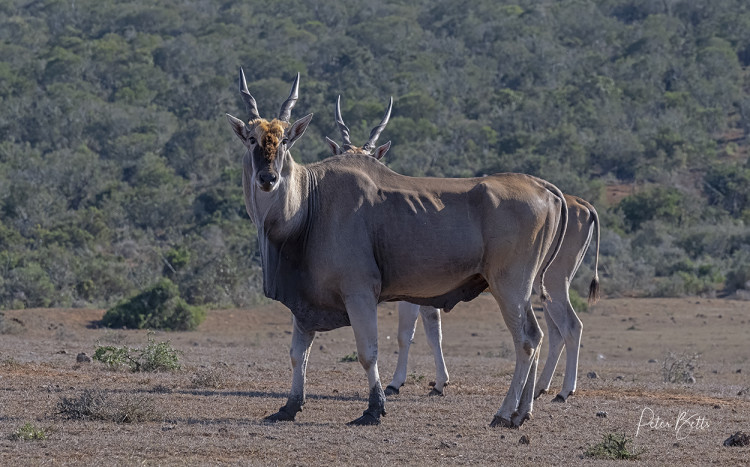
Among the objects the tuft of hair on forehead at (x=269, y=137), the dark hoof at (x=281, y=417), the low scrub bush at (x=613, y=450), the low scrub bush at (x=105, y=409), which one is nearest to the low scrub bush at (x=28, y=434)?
the low scrub bush at (x=105, y=409)

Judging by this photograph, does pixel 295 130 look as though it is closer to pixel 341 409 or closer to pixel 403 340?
pixel 341 409

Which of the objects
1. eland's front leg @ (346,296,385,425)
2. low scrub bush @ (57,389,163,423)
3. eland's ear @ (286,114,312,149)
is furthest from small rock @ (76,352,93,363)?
eland's ear @ (286,114,312,149)

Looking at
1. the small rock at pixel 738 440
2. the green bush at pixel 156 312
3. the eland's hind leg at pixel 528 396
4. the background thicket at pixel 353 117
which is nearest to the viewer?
the small rock at pixel 738 440

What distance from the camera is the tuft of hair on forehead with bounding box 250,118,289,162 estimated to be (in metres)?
9.92

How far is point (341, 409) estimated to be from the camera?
1130 cm

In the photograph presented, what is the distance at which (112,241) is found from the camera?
3956 cm

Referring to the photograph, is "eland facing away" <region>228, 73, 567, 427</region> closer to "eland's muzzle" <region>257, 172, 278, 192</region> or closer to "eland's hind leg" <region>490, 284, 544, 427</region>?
"eland's hind leg" <region>490, 284, 544, 427</region>

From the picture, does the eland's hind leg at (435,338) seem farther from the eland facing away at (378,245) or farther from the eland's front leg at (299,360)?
the eland's front leg at (299,360)

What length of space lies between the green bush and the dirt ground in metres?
1.97

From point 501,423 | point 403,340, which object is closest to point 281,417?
point 501,423

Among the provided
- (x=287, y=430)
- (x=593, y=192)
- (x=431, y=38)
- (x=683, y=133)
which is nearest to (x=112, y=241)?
(x=593, y=192)

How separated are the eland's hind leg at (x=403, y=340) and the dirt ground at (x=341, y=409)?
0.39 meters

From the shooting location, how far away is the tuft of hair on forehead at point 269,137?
992 cm

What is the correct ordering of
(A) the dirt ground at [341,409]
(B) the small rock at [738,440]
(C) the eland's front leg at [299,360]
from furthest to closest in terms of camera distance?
(C) the eland's front leg at [299,360] < (B) the small rock at [738,440] < (A) the dirt ground at [341,409]
